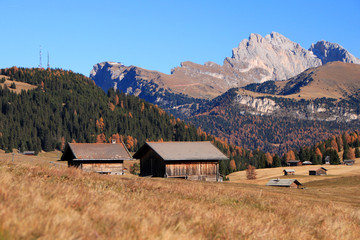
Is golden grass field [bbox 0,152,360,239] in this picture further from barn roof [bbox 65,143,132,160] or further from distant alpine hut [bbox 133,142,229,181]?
barn roof [bbox 65,143,132,160]

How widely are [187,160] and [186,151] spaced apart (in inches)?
56.6

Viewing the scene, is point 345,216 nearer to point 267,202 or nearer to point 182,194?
point 267,202

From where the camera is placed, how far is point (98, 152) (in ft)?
236

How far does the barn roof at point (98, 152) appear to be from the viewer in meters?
70.6

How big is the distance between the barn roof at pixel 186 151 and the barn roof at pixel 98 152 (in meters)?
4.43

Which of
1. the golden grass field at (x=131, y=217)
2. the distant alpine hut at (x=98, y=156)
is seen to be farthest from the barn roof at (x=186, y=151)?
the golden grass field at (x=131, y=217)

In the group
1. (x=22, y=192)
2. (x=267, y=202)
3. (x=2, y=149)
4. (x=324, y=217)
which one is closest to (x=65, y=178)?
(x=22, y=192)

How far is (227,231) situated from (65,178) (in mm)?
7282

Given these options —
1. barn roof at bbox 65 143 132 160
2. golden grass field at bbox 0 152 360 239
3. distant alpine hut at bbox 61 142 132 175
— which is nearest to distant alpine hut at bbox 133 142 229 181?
barn roof at bbox 65 143 132 160

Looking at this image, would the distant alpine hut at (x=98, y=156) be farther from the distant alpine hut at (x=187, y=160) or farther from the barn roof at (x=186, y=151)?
the distant alpine hut at (x=187, y=160)

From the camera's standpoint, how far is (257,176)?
519ft

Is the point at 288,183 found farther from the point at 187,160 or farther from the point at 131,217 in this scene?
the point at 131,217

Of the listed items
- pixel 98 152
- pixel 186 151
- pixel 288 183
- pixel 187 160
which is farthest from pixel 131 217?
pixel 288 183

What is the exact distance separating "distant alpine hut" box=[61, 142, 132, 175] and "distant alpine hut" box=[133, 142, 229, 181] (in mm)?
5343
